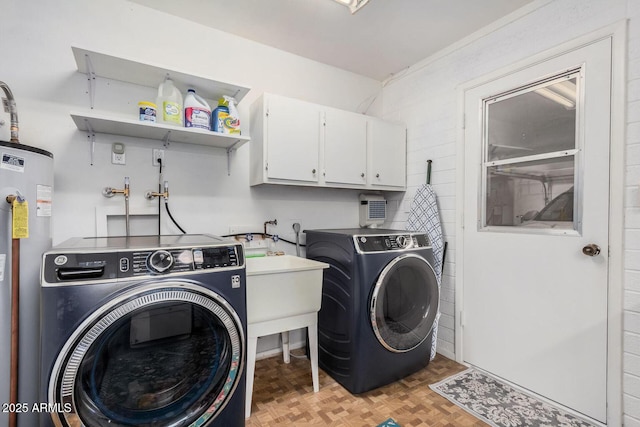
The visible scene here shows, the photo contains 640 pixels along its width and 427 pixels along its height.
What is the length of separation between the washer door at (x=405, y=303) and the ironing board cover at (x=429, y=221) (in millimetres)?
209

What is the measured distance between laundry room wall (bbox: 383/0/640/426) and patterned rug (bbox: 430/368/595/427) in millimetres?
275

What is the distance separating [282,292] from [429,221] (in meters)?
1.33

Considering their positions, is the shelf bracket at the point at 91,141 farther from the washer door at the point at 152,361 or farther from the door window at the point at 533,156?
the door window at the point at 533,156

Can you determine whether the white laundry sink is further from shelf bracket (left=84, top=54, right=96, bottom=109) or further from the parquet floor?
shelf bracket (left=84, top=54, right=96, bottom=109)

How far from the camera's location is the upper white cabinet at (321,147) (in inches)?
81.3

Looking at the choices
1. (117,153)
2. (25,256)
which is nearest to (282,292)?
(25,256)

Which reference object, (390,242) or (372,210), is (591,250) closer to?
(390,242)

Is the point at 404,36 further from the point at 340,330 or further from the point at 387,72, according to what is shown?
the point at 340,330

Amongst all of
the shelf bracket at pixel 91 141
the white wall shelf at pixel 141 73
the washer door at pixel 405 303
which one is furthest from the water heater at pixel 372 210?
the shelf bracket at pixel 91 141

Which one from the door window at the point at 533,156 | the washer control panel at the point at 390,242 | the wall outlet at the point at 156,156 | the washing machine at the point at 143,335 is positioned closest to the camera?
the washing machine at the point at 143,335

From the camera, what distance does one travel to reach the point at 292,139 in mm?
2125

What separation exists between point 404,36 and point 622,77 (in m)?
1.31

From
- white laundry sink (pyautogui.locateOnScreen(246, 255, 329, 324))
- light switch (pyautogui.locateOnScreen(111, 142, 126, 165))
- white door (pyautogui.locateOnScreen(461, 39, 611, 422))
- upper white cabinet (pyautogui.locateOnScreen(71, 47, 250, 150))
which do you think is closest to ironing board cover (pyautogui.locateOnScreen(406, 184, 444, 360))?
white door (pyautogui.locateOnScreen(461, 39, 611, 422))

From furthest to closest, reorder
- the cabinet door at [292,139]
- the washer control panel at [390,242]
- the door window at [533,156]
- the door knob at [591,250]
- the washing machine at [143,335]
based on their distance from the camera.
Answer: the cabinet door at [292,139], the washer control panel at [390,242], the door window at [533,156], the door knob at [591,250], the washing machine at [143,335]
